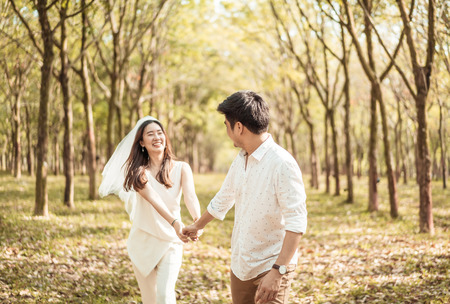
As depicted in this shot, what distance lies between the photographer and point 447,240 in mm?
9070

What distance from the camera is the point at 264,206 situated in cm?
313

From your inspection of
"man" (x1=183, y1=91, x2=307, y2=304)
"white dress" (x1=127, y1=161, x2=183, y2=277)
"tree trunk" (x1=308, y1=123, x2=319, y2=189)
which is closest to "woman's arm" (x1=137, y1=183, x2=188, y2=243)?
"white dress" (x1=127, y1=161, x2=183, y2=277)

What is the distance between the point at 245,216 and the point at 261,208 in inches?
6.9

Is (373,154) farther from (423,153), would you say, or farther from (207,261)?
(207,261)

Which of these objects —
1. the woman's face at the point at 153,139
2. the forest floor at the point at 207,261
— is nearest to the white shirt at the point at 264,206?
the woman's face at the point at 153,139

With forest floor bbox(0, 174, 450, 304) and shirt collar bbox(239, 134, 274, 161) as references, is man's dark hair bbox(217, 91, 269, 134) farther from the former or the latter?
forest floor bbox(0, 174, 450, 304)

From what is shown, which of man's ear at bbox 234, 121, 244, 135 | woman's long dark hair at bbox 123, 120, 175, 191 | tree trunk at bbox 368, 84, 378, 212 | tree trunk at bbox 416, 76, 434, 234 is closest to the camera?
man's ear at bbox 234, 121, 244, 135

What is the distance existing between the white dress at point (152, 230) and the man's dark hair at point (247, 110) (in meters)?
1.65

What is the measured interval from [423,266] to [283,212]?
5.72 meters

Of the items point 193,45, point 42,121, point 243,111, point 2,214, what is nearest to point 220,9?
point 193,45

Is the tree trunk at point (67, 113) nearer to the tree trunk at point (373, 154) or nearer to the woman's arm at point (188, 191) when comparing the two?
the woman's arm at point (188, 191)

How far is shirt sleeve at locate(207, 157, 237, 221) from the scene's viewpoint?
3.59 meters

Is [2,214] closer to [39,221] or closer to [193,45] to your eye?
[39,221]

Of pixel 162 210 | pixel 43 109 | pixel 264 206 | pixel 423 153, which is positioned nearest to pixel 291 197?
pixel 264 206
